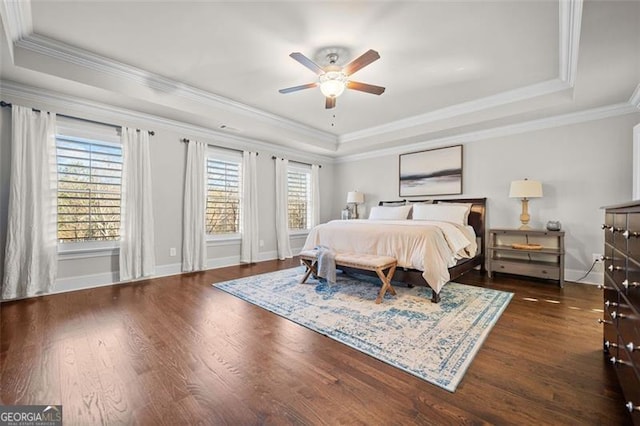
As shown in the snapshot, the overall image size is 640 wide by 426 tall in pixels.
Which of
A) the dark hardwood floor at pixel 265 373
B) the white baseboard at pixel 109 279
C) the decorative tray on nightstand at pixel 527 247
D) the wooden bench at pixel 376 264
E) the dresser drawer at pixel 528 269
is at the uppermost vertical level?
the decorative tray on nightstand at pixel 527 247

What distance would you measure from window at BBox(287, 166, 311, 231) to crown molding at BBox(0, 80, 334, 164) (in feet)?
4.03

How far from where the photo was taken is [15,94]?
3084mm

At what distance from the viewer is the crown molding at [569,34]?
198 centimetres

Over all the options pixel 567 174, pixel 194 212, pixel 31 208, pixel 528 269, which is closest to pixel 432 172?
pixel 567 174

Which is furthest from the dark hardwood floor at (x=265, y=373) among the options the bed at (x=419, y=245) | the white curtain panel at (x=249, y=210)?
the white curtain panel at (x=249, y=210)

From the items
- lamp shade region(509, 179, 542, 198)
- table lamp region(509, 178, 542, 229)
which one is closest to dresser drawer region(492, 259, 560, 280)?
table lamp region(509, 178, 542, 229)

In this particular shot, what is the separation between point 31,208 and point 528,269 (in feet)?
20.7

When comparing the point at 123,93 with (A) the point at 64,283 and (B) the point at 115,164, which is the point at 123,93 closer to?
(B) the point at 115,164

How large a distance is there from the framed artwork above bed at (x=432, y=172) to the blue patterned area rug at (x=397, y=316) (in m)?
2.11

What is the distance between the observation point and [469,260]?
12.7 ft

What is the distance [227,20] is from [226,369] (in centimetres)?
277

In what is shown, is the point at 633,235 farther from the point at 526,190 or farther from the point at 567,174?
the point at 567,174

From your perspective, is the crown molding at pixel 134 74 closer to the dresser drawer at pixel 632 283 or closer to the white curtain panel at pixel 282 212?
the white curtain panel at pixel 282 212

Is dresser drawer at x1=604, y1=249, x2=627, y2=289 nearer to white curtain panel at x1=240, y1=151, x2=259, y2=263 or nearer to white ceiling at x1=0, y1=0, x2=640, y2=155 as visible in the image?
white ceiling at x1=0, y1=0, x2=640, y2=155
